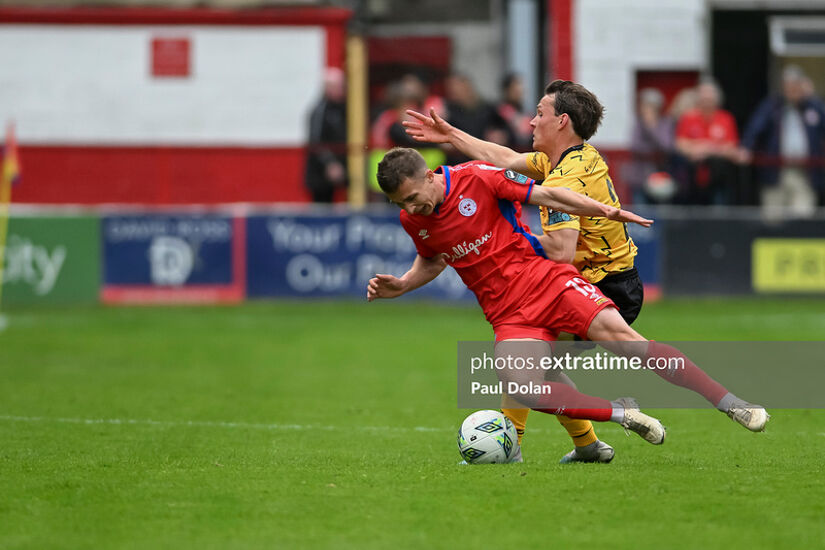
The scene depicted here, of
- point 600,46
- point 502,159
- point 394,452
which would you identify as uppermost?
point 600,46

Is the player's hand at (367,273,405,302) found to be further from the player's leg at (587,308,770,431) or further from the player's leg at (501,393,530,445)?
the player's leg at (587,308,770,431)

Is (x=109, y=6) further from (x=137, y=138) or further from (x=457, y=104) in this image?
(x=457, y=104)

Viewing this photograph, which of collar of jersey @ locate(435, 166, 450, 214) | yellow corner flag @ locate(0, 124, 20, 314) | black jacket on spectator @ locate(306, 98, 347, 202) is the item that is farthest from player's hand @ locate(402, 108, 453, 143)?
black jacket on spectator @ locate(306, 98, 347, 202)

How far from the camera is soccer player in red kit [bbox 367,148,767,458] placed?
7453mm

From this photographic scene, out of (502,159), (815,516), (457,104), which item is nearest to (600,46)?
(457,104)

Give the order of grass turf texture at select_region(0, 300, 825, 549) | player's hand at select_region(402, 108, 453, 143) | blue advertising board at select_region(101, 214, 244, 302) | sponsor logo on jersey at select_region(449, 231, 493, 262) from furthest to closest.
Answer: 1. blue advertising board at select_region(101, 214, 244, 302)
2. player's hand at select_region(402, 108, 453, 143)
3. sponsor logo on jersey at select_region(449, 231, 493, 262)
4. grass turf texture at select_region(0, 300, 825, 549)

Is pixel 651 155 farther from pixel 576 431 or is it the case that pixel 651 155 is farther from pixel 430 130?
pixel 576 431

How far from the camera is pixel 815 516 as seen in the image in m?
6.19

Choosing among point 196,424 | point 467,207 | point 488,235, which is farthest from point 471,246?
point 196,424

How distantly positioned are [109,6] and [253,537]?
20277mm

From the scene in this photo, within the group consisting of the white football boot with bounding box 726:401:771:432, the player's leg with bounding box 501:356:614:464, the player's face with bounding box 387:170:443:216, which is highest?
the player's face with bounding box 387:170:443:216

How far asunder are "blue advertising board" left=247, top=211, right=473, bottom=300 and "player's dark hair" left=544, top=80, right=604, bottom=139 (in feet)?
35.6

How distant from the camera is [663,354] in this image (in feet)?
24.8

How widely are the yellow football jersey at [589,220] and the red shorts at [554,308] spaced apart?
Answer: 0.31 m
